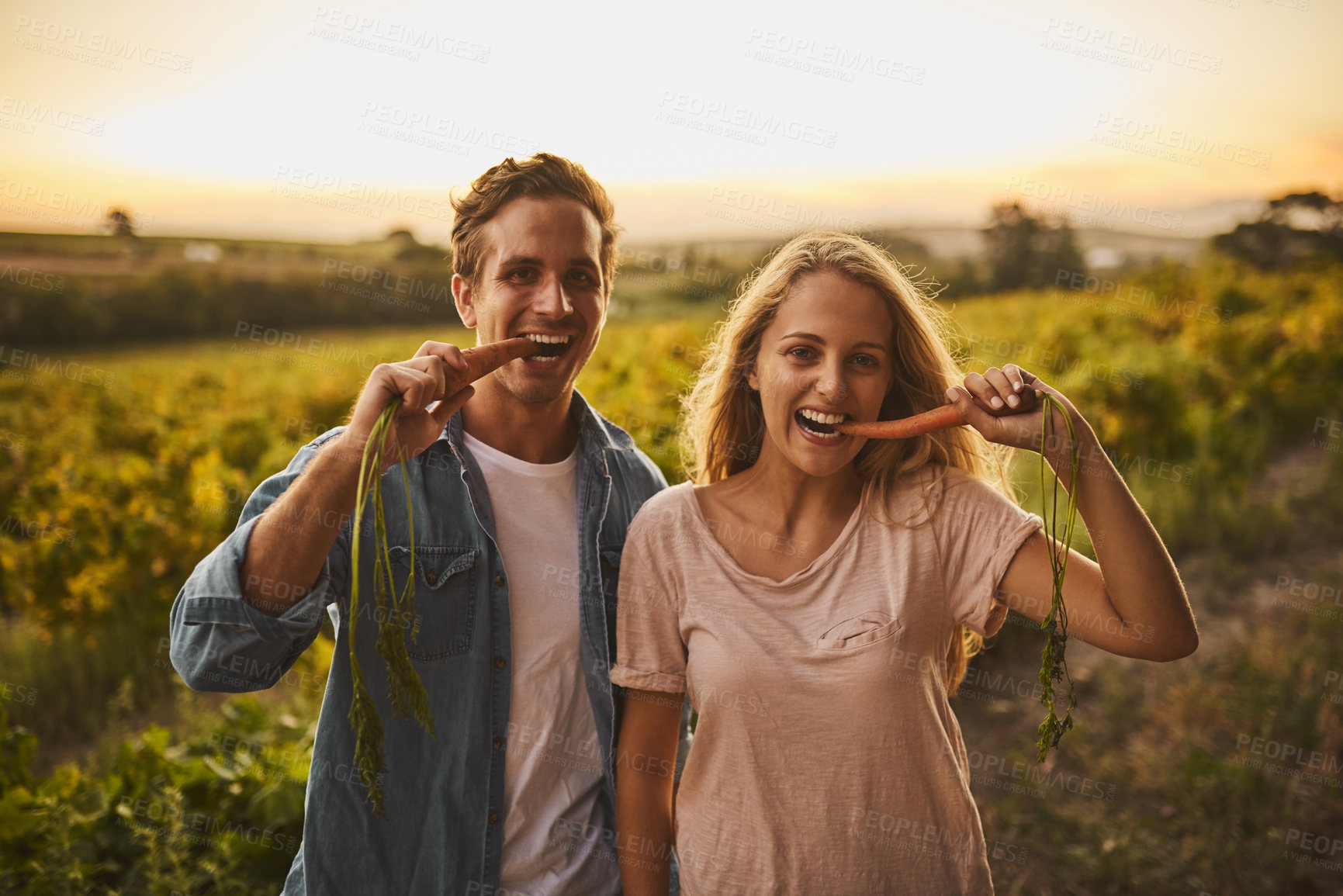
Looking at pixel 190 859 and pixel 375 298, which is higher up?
pixel 375 298

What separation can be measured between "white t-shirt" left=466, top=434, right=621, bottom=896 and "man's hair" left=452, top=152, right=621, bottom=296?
58cm

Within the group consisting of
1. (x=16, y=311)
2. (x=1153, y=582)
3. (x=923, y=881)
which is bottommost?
(x=923, y=881)

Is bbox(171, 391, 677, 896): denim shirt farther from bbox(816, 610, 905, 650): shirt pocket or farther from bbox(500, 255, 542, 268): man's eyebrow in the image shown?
bbox(816, 610, 905, 650): shirt pocket

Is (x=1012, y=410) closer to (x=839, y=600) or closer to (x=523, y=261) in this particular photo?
(x=839, y=600)

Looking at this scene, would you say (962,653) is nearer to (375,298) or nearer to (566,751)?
(566,751)

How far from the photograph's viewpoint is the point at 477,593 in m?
2.24

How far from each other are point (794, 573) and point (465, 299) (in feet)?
4.43

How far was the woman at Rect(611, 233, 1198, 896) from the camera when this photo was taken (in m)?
1.78

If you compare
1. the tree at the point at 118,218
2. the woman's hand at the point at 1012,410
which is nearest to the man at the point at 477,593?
the woman's hand at the point at 1012,410

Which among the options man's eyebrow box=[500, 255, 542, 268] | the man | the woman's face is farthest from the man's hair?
the woman's face

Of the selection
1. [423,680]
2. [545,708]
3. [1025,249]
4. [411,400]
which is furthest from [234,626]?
[1025,249]

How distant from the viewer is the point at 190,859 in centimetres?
316

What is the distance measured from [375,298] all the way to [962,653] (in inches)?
351

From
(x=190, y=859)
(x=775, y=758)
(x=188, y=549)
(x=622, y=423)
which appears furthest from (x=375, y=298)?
(x=775, y=758)
